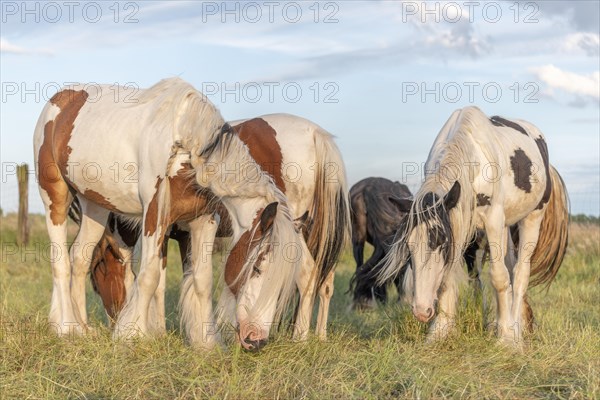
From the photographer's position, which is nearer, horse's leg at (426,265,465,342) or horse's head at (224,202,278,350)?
horse's head at (224,202,278,350)

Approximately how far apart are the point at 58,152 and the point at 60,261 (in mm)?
1031

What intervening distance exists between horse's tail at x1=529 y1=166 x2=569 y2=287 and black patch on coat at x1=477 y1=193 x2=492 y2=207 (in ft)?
5.48

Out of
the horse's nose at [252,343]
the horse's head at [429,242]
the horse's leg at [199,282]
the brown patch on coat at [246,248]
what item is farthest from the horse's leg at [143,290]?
the horse's head at [429,242]

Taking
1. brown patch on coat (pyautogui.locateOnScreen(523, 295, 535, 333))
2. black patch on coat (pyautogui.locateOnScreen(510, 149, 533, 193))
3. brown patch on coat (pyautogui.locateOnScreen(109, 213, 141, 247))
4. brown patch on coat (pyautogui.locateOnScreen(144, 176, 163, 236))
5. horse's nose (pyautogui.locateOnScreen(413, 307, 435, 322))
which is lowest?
brown patch on coat (pyautogui.locateOnScreen(523, 295, 535, 333))

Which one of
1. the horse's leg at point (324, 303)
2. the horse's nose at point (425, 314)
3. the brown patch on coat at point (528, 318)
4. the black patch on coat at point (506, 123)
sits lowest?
the brown patch on coat at point (528, 318)

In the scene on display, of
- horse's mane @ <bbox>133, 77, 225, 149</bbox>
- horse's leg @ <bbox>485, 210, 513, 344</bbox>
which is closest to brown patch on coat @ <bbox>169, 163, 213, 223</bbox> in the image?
horse's mane @ <bbox>133, 77, 225, 149</bbox>

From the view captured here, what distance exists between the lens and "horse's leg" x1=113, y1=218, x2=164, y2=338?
5.88m

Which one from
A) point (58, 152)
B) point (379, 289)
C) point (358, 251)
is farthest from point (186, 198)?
point (358, 251)

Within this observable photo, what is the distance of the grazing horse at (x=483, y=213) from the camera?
5.81 metres

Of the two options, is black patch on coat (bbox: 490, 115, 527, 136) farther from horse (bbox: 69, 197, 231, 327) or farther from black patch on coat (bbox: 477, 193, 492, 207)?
horse (bbox: 69, 197, 231, 327)

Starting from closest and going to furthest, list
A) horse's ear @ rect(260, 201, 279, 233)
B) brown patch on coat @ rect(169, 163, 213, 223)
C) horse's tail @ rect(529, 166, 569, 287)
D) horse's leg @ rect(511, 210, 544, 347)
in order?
horse's ear @ rect(260, 201, 279, 233) → brown patch on coat @ rect(169, 163, 213, 223) → horse's leg @ rect(511, 210, 544, 347) → horse's tail @ rect(529, 166, 569, 287)

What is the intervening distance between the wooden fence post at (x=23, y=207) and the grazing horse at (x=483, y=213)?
12.6 m

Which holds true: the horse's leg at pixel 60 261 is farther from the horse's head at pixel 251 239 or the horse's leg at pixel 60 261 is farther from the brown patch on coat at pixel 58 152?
the horse's head at pixel 251 239

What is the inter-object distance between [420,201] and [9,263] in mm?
10109
